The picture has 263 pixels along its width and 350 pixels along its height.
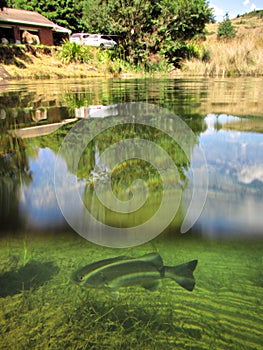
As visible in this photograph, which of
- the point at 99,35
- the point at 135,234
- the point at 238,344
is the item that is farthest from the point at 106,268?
the point at 99,35

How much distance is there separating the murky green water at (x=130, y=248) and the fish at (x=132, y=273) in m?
0.03

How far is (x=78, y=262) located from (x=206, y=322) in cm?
54

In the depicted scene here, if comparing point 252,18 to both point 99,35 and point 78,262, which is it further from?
point 78,262

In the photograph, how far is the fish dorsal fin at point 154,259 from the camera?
3.77ft

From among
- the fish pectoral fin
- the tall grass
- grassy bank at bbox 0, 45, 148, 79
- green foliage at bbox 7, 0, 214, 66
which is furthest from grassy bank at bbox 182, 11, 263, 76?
the fish pectoral fin

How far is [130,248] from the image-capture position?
4.17 feet

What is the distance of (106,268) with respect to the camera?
1.11 metres

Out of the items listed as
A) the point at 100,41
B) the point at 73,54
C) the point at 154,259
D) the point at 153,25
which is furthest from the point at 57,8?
the point at 154,259

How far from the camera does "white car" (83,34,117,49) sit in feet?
59.2

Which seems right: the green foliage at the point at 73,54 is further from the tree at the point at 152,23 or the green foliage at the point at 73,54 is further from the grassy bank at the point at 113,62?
the tree at the point at 152,23

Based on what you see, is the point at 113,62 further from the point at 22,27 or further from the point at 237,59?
the point at 22,27

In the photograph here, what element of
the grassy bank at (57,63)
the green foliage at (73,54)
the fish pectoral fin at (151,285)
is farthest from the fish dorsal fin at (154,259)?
the green foliage at (73,54)

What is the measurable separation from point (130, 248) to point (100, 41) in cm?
1977

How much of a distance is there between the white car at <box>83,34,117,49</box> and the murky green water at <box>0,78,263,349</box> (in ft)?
55.5
